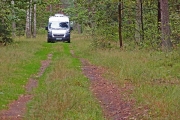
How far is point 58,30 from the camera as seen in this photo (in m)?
37.5

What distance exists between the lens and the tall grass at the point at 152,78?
8435 mm

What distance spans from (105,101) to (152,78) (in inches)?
124

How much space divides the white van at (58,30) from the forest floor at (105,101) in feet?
75.8

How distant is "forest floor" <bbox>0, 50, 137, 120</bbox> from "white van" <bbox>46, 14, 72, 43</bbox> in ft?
75.8

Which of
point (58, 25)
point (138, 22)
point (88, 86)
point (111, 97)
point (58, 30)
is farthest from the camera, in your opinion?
point (58, 25)

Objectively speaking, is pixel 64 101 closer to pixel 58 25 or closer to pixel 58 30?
pixel 58 30

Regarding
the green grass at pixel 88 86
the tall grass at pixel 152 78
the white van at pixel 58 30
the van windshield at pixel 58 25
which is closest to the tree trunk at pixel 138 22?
the tall grass at pixel 152 78

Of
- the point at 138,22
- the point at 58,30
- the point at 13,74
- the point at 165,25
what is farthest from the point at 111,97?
the point at 58,30

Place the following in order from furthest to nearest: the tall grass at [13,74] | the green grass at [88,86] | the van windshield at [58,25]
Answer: the van windshield at [58,25], the tall grass at [13,74], the green grass at [88,86]

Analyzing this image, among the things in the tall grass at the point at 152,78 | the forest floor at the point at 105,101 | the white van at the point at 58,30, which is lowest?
the forest floor at the point at 105,101

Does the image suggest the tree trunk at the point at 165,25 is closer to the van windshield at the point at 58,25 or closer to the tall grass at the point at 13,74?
the tall grass at the point at 13,74

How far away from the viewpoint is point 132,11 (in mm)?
28609

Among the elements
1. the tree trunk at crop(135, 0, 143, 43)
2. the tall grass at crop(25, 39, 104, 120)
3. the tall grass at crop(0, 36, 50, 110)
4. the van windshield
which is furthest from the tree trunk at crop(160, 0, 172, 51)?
the van windshield

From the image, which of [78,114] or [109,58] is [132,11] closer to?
[109,58]
